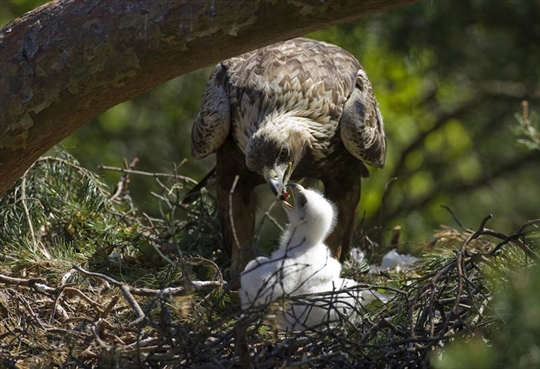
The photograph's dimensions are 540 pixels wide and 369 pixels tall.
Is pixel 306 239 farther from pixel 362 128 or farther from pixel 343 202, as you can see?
pixel 343 202

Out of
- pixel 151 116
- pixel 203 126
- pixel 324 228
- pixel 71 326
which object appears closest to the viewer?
pixel 71 326

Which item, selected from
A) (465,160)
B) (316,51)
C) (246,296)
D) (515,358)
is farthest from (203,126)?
(465,160)

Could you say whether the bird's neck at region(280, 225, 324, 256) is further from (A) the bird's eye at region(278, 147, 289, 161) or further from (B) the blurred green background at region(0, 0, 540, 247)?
(B) the blurred green background at region(0, 0, 540, 247)

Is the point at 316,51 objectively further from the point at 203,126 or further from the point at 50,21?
the point at 50,21

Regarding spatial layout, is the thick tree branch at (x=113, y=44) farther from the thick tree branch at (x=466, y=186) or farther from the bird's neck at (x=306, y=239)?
the thick tree branch at (x=466, y=186)

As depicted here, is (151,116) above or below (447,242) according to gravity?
below

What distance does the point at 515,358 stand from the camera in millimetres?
3402

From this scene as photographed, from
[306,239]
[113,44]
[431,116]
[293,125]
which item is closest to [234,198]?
[293,125]

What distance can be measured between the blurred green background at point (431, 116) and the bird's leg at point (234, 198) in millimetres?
2214

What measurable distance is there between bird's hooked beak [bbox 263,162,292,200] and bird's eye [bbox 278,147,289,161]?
0.12 ft

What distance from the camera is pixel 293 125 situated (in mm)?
6863

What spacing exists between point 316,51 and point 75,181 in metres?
1.83

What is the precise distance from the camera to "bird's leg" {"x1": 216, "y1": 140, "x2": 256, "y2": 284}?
7324 millimetres

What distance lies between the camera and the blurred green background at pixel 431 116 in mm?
10648
